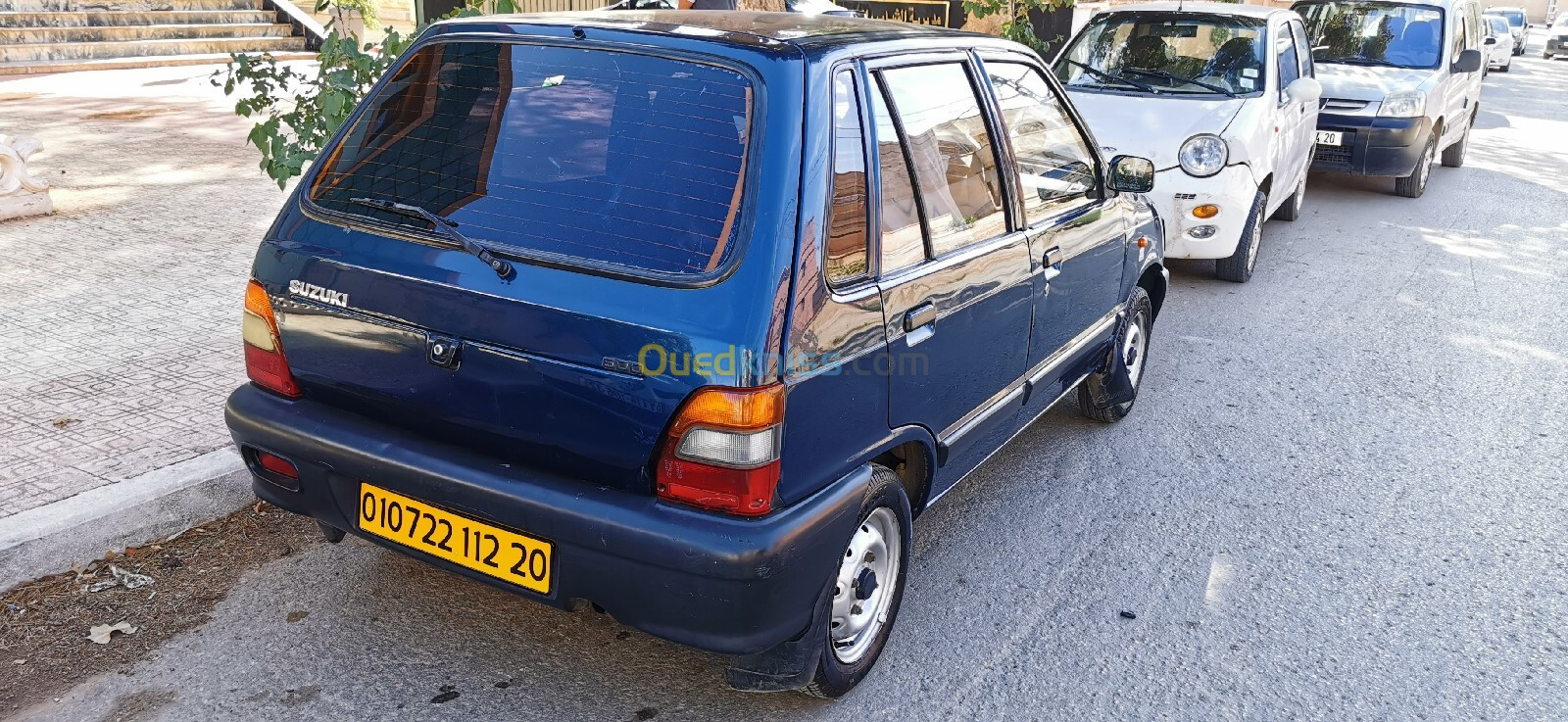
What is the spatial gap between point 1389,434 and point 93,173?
28.8 feet

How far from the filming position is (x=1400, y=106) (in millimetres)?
10047

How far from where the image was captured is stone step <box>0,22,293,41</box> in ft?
49.3

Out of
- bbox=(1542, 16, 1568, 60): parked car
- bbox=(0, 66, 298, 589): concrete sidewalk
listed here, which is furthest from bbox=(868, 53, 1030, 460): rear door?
bbox=(1542, 16, 1568, 60): parked car

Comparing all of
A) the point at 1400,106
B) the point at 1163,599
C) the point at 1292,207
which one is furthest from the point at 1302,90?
the point at 1163,599

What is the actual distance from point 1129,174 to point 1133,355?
113 centimetres

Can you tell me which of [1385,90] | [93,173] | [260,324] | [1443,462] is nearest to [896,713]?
[260,324]

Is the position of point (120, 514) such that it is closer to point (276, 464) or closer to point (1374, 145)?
point (276, 464)

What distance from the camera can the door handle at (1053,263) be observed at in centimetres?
380

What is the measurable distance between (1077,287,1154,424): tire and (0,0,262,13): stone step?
1571 centimetres

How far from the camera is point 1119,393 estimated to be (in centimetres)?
507

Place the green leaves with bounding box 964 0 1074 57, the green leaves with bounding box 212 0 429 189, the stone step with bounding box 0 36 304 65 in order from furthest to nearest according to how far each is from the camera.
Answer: the stone step with bounding box 0 36 304 65
the green leaves with bounding box 964 0 1074 57
the green leaves with bounding box 212 0 429 189

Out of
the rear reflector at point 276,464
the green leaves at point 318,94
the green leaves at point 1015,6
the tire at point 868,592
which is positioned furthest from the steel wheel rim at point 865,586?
the green leaves at point 1015,6

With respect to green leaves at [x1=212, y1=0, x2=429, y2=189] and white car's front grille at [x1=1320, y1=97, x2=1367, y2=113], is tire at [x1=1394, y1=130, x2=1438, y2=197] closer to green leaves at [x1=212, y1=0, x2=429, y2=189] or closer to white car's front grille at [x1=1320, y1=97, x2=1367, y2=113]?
white car's front grille at [x1=1320, y1=97, x2=1367, y2=113]

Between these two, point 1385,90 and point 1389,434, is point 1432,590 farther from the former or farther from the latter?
point 1385,90
